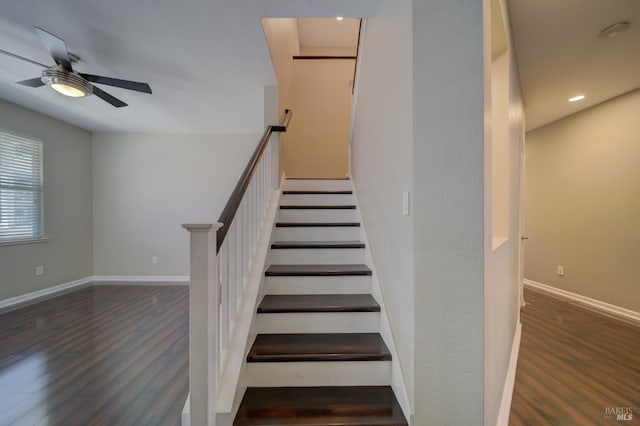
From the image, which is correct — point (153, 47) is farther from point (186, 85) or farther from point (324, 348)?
point (324, 348)

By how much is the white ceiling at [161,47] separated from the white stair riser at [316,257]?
1855 millimetres

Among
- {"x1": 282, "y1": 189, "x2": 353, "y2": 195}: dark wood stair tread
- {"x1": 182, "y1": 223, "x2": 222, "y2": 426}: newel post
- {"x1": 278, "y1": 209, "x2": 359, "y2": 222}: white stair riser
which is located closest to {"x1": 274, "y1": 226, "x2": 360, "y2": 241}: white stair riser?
{"x1": 278, "y1": 209, "x2": 359, "y2": 222}: white stair riser

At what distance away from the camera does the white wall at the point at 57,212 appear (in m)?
3.49

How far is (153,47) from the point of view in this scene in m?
2.39

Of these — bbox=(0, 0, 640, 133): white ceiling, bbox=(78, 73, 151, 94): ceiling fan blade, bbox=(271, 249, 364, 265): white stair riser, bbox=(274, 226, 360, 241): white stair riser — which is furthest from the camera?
bbox=(274, 226, 360, 241): white stair riser

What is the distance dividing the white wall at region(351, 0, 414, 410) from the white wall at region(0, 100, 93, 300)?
446 centimetres

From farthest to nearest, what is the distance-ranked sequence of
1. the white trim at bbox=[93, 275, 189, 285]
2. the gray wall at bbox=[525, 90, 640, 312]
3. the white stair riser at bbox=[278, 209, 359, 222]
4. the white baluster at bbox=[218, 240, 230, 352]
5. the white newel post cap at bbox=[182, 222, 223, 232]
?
the white trim at bbox=[93, 275, 189, 285], the gray wall at bbox=[525, 90, 640, 312], the white stair riser at bbox=[278, 209, 359, 222], the white baluster at bbox=[218, 240, 230, 352], the white newel post cap at bbox=[182, 222, 223, 232]

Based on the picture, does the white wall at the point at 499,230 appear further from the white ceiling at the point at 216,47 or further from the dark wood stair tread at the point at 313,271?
the dark wood stair tread at the point at 313,271

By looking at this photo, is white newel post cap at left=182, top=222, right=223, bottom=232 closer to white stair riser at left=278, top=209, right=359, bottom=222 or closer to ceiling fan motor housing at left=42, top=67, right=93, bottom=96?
white stair riser at left=278, top=209, right=359, bottom=222

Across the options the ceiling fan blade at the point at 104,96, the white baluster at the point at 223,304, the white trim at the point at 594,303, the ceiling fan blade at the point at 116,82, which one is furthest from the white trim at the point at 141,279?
the white trim at the point at 594,303

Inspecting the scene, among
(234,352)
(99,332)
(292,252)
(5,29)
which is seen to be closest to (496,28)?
(292,252)

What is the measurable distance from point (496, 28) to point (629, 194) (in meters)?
2.90

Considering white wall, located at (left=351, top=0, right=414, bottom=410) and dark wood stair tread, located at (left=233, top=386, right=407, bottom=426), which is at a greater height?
white wall, located at (left=351, top=0, right=414, bottom=410)

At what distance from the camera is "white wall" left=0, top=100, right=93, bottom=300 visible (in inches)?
137
